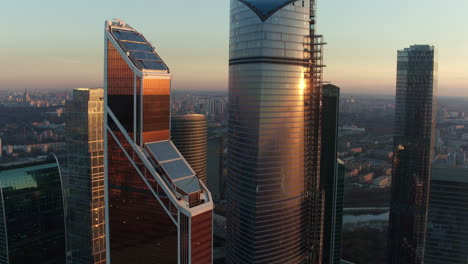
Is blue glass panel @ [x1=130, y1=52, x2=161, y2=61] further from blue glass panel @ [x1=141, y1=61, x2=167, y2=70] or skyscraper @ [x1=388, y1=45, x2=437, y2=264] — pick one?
skyscraper @ [x1=388, y1=45, x2=437, y2=264]

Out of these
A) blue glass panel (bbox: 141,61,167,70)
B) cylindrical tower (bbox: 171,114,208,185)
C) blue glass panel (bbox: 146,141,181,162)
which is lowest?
cylindrical tower (bbox: 171,114,208,185)

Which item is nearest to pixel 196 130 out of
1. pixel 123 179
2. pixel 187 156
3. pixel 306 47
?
pixel 187 156

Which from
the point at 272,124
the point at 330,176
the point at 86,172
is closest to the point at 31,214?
the point at 86,172

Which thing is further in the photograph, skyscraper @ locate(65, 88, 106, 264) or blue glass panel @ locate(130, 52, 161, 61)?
skyscraper @ locate(65, 88, 106, 264)

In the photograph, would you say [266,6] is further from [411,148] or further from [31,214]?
[31,214]

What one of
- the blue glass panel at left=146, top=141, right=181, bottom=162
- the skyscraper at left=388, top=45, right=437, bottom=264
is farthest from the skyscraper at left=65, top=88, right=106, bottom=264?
the skyscraper at left=388, top=45, right=437, bottom=264
